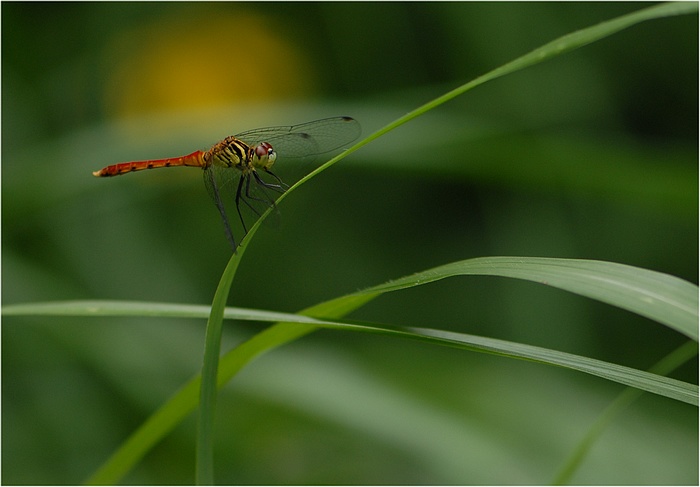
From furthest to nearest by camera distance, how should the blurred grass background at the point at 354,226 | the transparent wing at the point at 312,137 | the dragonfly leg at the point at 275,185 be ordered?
1. the blurred grass background at the point at 354,226
2. the transparent wing at the point at 312,137
3. the dragonfly leg at the point at 275,185

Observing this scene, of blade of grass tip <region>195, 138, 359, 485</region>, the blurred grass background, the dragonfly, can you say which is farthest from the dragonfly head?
the blurred grass background

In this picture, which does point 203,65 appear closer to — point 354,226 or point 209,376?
point 354,226

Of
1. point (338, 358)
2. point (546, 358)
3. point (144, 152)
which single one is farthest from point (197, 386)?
point (144, 152)

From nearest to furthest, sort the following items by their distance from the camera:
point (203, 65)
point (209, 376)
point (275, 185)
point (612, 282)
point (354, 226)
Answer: point (612, 282), point (209, 376), point (275, 185), point (354, 226), point (203, 65)

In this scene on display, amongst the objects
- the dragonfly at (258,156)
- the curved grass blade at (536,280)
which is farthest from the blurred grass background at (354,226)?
the curved grass blade at (536,280)

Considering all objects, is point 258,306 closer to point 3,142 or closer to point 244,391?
point 244,391

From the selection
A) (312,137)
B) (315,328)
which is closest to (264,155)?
(312,137)

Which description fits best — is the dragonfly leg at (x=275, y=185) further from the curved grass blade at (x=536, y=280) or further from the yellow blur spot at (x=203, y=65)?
the yellow blur spot at (x=203, y=65)
